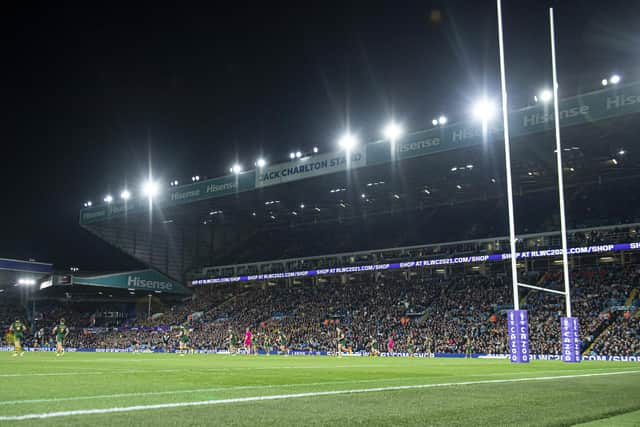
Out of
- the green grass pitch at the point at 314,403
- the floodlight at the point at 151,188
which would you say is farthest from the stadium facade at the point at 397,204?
the green grass pitch at the point at 314,403

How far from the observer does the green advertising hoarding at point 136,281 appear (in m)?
57.0

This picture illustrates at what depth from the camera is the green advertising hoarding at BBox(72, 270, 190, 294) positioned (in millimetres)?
57000

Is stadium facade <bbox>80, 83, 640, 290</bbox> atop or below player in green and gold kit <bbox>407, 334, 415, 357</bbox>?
atop

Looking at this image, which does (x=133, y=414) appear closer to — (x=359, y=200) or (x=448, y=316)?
(x=448, y=316)

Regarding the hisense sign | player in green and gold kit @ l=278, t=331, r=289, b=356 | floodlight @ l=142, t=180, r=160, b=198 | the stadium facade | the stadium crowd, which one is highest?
floodlight @ l=142, t=180, r=160, b=198

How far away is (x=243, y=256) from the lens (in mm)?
61906

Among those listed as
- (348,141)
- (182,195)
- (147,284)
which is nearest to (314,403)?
(348,141)

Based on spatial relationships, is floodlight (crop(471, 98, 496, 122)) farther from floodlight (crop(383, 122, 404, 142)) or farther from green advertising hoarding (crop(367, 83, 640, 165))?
floodlight (crop(383, 122, 404, 142))

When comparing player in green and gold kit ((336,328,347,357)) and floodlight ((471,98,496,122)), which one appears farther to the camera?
player in green and gold kit ((336,328,347,357))

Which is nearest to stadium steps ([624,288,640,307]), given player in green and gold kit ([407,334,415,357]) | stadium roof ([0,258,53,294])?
player in green and gold kit ([407,334,415,357])

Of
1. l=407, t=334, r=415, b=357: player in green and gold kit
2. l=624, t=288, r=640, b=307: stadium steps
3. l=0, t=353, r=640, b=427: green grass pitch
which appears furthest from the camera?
l=407, t=334, r=415, b=357: player in green and gold kit

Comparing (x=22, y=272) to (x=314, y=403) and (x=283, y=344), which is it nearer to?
(x=283, y=344)

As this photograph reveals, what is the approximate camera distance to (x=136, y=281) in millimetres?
58844

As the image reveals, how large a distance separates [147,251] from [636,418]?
5899 cm
